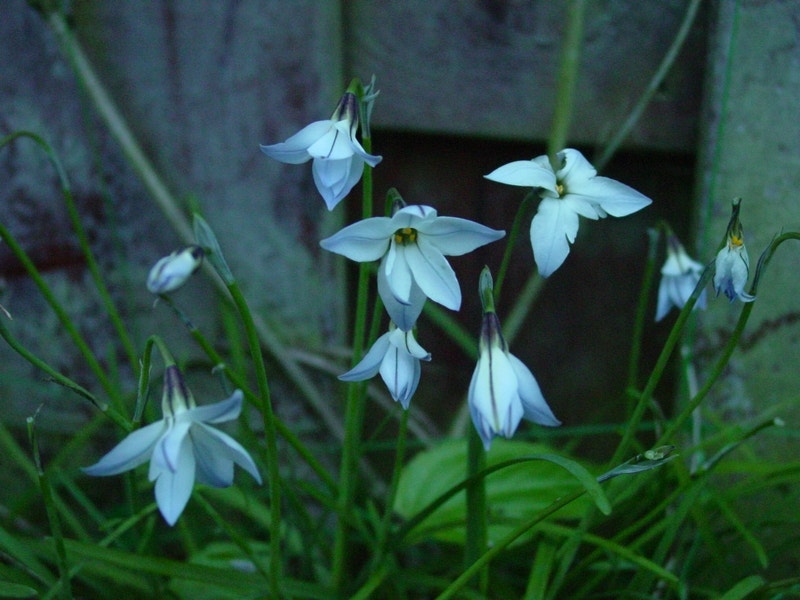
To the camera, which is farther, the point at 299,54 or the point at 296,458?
the point at 296,458

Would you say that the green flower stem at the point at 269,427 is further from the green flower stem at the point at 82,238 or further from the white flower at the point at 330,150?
the green flower stem at the point at 82,238

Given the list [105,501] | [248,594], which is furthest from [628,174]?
[105,501]

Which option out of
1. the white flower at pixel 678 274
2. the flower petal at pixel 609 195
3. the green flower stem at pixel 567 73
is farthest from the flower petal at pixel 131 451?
the green flower stem at pixel 567 73

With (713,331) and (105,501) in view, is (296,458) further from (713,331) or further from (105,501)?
(713,331)

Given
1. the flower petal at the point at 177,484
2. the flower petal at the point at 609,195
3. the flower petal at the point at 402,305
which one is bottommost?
the flower petal at the point at 177,484

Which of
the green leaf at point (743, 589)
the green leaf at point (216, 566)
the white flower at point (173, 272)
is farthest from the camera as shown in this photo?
the green leaf at point (216, 566)

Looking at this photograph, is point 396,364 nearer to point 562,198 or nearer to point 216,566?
point 562,198
